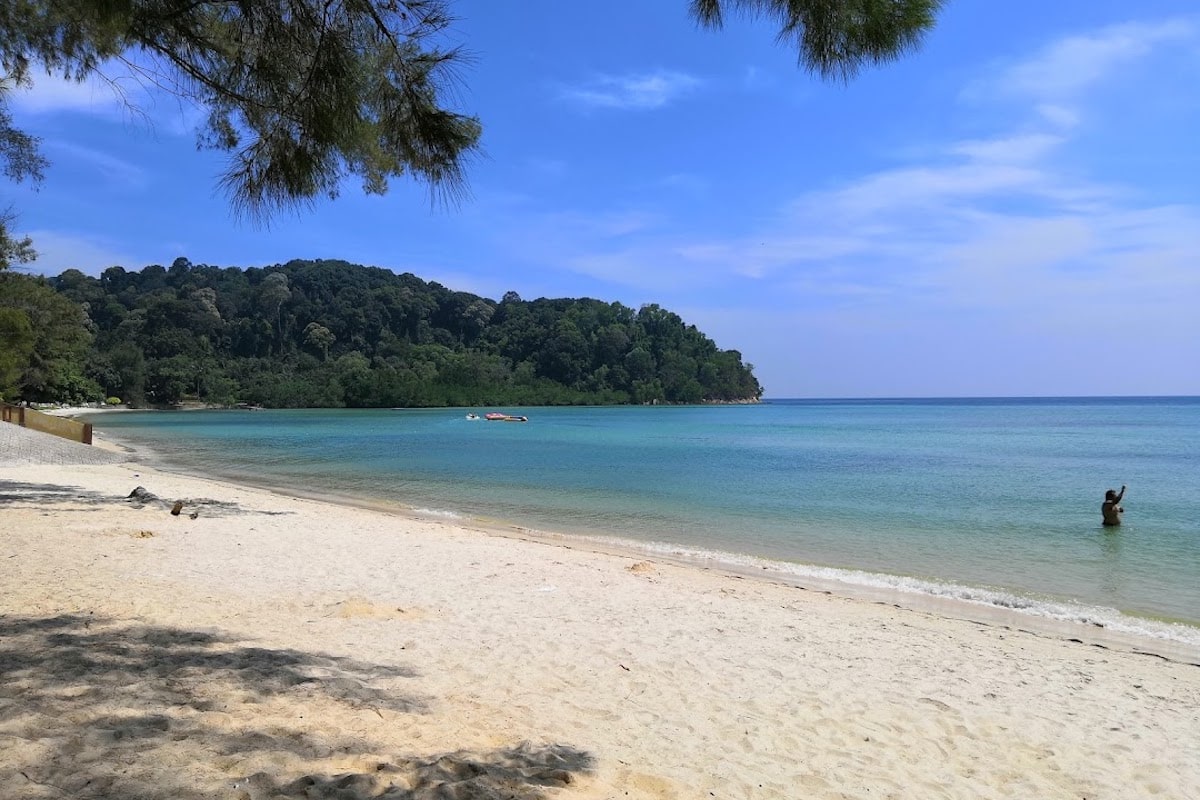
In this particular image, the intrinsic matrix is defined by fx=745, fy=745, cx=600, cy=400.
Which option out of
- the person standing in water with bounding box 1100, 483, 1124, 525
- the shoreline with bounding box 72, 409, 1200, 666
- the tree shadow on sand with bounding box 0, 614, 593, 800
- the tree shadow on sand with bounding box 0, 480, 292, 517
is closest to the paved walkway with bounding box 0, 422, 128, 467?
the tree shadow on sand with bounding box 0, 480, 292, 517

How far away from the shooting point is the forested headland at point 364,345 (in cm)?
11494

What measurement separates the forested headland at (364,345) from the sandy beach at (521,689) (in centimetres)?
9967

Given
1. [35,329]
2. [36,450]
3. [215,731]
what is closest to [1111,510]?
[215,731]

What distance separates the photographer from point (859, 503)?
58.7 ft

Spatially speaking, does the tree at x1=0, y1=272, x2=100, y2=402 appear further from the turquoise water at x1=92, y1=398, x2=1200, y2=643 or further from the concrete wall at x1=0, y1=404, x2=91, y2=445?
the turquoise water at x1=92, y1=398, x2=1200, y2=643

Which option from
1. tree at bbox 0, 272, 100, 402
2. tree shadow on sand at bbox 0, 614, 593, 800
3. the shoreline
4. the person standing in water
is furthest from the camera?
tree at bbox 0, 272, 100, 402

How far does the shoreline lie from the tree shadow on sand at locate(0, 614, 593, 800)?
620 cm

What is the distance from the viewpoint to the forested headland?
377 feet

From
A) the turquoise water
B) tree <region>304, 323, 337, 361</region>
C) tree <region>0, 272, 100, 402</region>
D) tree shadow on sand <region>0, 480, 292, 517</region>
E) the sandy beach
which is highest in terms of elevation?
tree <region>304, 323, 337, 361</region>

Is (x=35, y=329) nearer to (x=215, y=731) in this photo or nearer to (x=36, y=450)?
(x=36, y=450)

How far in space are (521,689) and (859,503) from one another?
14.8 m

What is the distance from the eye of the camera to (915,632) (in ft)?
23.3

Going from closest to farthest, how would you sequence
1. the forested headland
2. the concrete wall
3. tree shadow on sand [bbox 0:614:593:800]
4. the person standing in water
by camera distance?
1. tree shadow on sand [bbox 0:614:593:800]
2. the person standing in water
3. the concrete wall
4. the forested headland

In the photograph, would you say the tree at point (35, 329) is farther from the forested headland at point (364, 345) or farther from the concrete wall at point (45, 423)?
the forested headland at point (364, 345)
